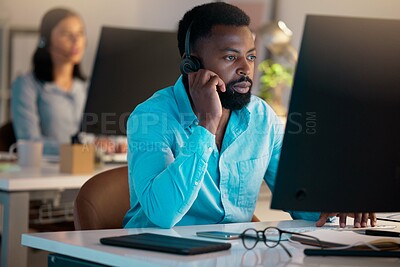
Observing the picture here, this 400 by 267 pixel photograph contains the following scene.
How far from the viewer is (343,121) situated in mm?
1329

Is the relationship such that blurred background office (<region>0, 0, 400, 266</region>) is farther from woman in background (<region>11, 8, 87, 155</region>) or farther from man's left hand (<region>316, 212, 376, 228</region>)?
man's left hand (<region>316, 212, 376, 228</region>)

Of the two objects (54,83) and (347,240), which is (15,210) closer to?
(347,240)

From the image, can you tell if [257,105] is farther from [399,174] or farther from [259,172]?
[399,174]

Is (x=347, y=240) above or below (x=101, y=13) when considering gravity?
below

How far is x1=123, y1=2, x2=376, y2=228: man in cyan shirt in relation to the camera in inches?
70.3

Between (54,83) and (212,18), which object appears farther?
(54,83)

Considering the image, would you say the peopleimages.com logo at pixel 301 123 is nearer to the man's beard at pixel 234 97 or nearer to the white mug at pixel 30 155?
the man's beard at pixel 234 97

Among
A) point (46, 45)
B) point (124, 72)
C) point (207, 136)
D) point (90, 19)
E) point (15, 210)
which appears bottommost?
point (15, 210)

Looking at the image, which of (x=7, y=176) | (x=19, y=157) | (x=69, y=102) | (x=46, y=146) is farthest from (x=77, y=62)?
(x=7, y=176)

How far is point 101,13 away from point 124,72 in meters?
3.37

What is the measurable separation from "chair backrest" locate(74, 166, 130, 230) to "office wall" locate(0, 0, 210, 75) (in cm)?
417

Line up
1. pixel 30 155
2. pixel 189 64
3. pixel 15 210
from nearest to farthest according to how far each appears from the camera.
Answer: pixel 189 64, pixel 15 210, pixel 30 155

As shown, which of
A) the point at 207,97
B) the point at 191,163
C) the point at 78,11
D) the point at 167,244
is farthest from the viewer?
the point at 78,11

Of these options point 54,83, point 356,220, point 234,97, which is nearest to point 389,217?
point 356,220
